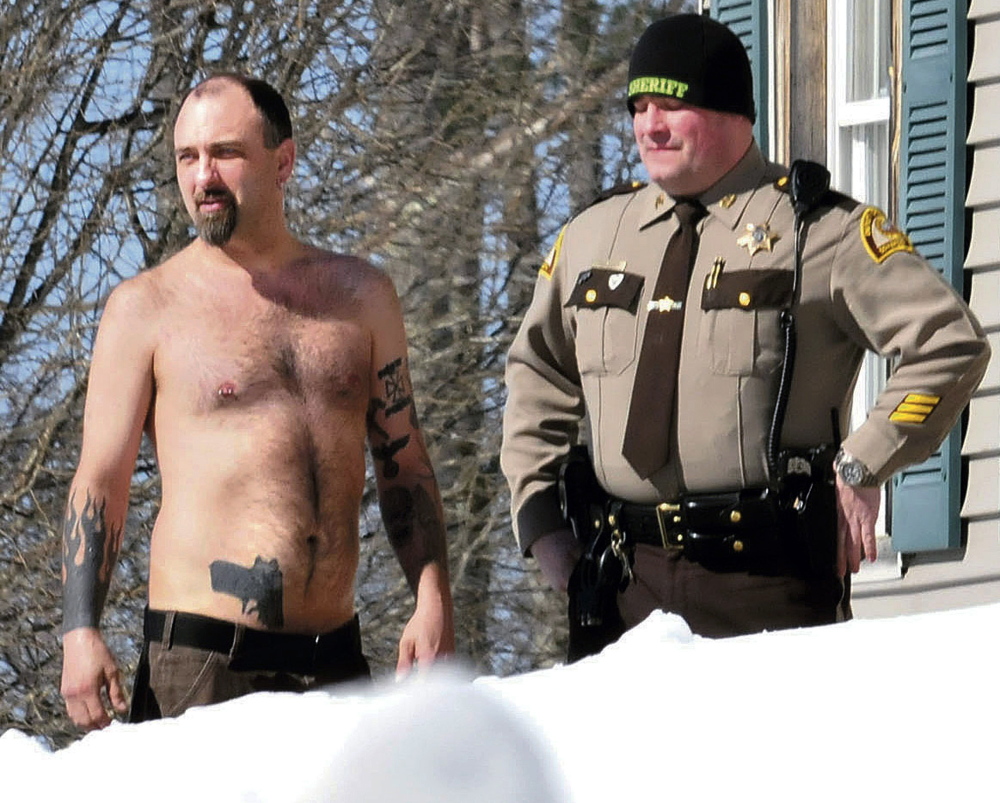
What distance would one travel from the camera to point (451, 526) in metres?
11.1

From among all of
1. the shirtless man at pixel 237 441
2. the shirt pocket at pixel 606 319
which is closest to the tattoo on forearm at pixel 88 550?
the shirtless man at pixel 237 441

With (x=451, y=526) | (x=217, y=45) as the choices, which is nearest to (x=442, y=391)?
(x=451, y=526)

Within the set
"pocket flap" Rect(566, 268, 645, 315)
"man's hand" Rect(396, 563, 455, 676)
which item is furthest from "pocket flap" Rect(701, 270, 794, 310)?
"man's hand" Rect(396, 563, 455, 676)

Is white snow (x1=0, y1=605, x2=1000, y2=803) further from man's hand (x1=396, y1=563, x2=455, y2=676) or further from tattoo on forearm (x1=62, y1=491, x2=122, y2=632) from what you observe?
tattoo on forearm (x1=62, y1=491, x2=122, y2=632)

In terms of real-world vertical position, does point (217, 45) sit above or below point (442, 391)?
above

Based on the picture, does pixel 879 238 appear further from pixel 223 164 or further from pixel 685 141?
pixel 223 164

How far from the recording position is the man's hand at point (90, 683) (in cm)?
427

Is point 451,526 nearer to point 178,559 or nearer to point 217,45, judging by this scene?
point 217,45

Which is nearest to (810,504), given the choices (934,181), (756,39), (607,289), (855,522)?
(855,522)

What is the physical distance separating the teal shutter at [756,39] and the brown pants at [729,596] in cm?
338

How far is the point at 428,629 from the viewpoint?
4.46 meters

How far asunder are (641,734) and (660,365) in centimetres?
236

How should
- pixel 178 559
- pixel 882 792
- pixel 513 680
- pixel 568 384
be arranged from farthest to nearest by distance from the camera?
pixel 568 384 → pixel 178 559 → pixel 513 680 → pixel 882 792

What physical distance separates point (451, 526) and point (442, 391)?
65 cm
